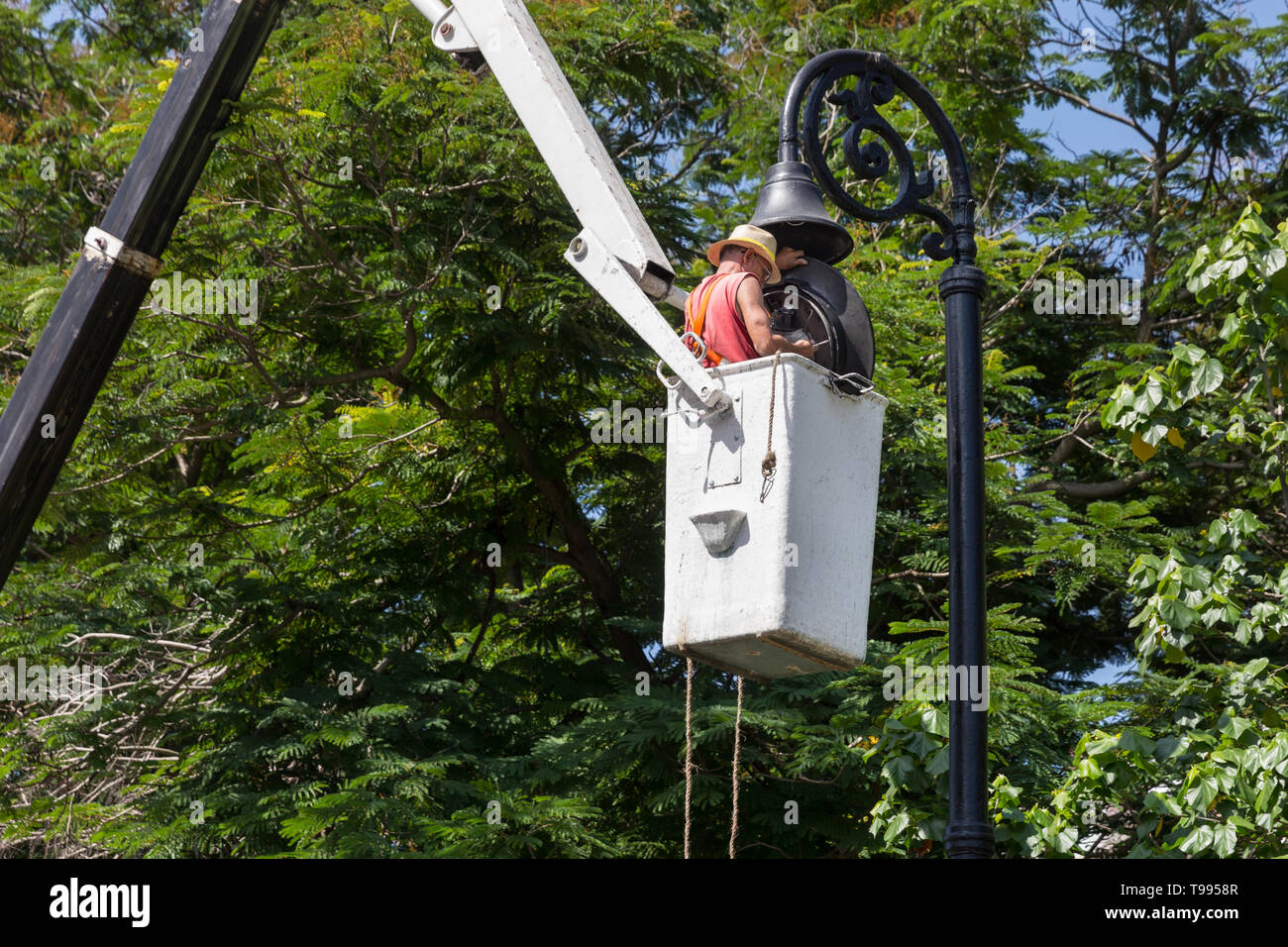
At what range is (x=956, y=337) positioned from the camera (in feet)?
18.2

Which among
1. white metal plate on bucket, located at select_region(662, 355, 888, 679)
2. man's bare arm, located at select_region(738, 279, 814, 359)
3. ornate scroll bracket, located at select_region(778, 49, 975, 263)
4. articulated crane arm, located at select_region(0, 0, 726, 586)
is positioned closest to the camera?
white metal plate on bucket, located at select_region(662, 355, 888, 679)

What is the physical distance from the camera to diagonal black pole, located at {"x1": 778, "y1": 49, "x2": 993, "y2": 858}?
5.08 meters

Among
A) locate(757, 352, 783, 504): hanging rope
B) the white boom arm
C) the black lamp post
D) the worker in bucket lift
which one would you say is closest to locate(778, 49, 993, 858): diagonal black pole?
the black lamp post

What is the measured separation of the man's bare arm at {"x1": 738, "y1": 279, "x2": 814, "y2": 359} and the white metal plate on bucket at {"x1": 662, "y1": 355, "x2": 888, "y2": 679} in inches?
8.4

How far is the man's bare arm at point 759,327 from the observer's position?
4.73 metres

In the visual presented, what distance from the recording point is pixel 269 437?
10914 millimetres

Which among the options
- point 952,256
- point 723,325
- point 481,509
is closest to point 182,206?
point 723,325

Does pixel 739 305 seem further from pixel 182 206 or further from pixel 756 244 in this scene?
pixel 182 206

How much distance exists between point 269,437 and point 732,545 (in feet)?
23.3

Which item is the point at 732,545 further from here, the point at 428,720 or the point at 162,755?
the point at 162,755

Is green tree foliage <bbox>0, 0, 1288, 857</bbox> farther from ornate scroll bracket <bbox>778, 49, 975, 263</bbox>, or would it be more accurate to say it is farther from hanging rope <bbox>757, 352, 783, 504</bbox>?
hanging rope <bbox>757, 352, 783, 504</bbox>

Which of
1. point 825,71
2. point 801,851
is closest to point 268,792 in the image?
point 801,851

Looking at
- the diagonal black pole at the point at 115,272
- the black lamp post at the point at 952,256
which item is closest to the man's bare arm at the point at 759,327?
the black lamp post at the point at 952,256

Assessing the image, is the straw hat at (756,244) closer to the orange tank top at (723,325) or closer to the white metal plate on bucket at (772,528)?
the orange tank top at (723,325)
